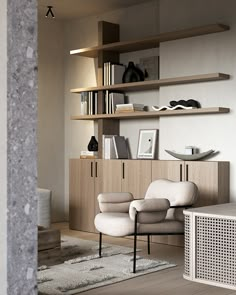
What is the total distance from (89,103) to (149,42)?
4.09 ft

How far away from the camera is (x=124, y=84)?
6590 millimetres

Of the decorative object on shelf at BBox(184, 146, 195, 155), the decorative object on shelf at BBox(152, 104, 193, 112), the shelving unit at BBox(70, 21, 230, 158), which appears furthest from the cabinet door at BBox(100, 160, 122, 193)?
the decorative object on shelf at BBox(184, 146, 195, 155)

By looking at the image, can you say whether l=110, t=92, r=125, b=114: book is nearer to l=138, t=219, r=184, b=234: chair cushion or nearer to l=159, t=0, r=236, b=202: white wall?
l=159, t=0, r=236, b=202: white wall

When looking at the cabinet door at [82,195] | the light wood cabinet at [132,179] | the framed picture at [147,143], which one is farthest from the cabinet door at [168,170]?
the cabinet door at [82,195]

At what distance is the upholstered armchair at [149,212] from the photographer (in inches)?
188

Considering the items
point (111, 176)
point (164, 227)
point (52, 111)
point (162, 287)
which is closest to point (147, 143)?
point (111, 176)

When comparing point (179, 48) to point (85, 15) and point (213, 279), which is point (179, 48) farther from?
point (213, 279)

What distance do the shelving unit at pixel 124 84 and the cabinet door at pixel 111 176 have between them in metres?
0.32

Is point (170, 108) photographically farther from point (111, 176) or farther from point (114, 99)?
point (111, 176)

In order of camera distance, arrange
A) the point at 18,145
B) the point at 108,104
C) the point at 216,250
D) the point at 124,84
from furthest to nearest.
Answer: the point at 108,104 → the point at 124,84 → the point at 216,250 → the point at 18,145

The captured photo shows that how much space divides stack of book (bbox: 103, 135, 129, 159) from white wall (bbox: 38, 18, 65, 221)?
3.92 ft

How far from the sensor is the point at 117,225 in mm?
4844

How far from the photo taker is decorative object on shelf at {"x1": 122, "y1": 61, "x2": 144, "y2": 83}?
6758mm

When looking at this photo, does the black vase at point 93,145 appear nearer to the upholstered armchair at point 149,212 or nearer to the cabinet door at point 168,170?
the cabinet door at point 168,170
